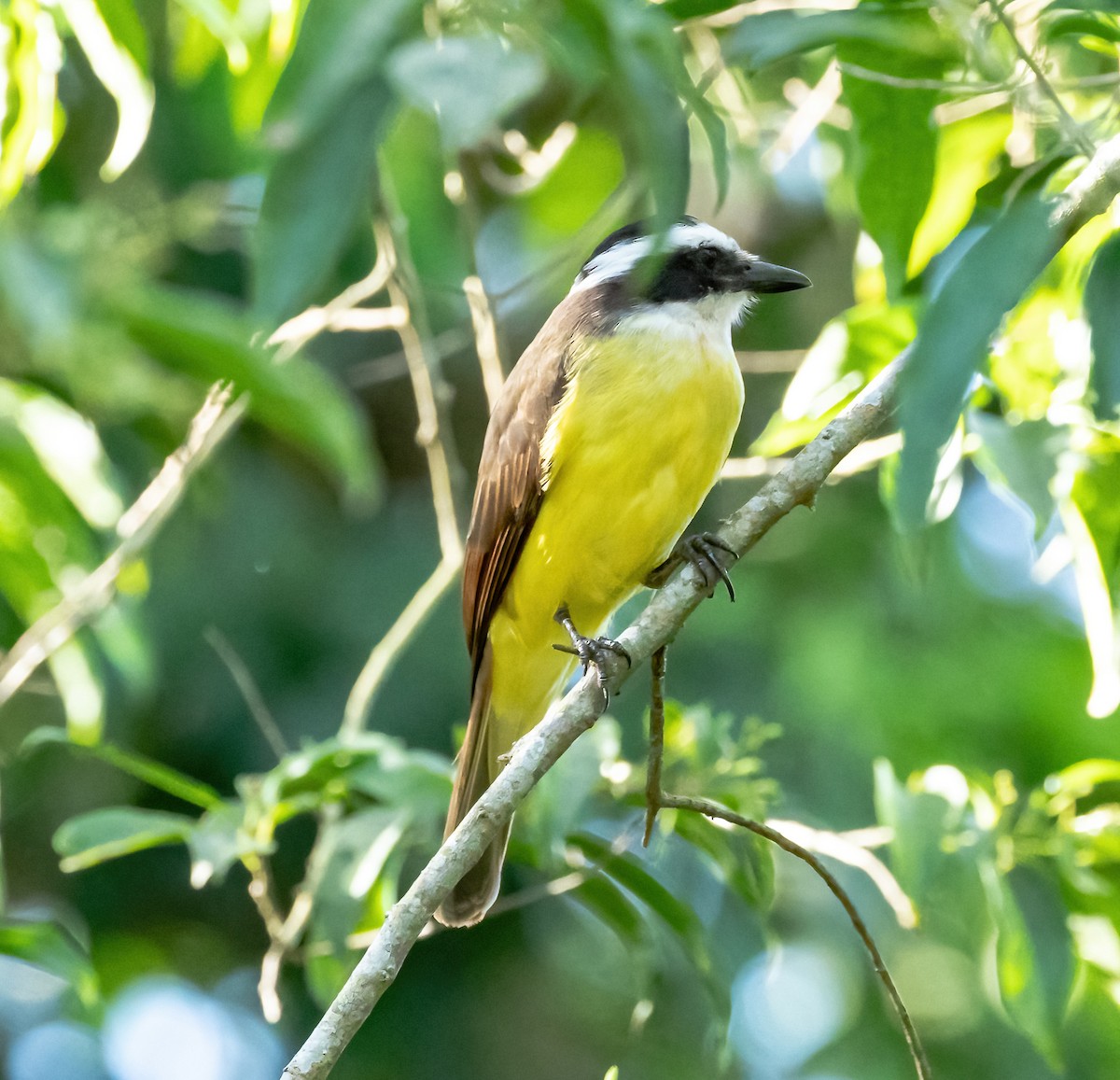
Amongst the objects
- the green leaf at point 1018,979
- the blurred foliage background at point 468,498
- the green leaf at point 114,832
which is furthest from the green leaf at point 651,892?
the green leaf at point 114,832

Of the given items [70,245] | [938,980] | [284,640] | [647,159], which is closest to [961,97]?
[647,159]

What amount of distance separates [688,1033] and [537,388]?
131 inches

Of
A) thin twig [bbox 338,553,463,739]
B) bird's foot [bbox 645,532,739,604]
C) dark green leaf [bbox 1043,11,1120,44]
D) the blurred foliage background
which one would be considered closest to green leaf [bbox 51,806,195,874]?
the blurred foliage background

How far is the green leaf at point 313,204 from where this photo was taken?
140 centimetres

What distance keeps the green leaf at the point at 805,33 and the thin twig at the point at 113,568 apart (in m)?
1.67

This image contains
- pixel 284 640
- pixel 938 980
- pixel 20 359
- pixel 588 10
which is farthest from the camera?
pixel 938 980

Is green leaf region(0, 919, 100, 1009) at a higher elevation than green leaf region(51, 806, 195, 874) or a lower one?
lower

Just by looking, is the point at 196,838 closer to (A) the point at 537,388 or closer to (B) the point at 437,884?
(B) the point at 437,884

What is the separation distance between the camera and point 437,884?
215 cm

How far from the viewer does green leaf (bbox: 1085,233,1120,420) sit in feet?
7.05

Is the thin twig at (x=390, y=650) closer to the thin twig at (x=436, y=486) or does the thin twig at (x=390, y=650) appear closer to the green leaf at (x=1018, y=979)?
the thin twig at (x=436, y=486)

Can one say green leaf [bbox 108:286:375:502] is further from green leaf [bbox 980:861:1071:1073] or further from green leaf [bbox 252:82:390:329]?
green leaf [bbox 980:861:1071:1073]

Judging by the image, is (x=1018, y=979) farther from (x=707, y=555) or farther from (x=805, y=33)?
(x=805, y=33)

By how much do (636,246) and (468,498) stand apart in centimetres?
248
